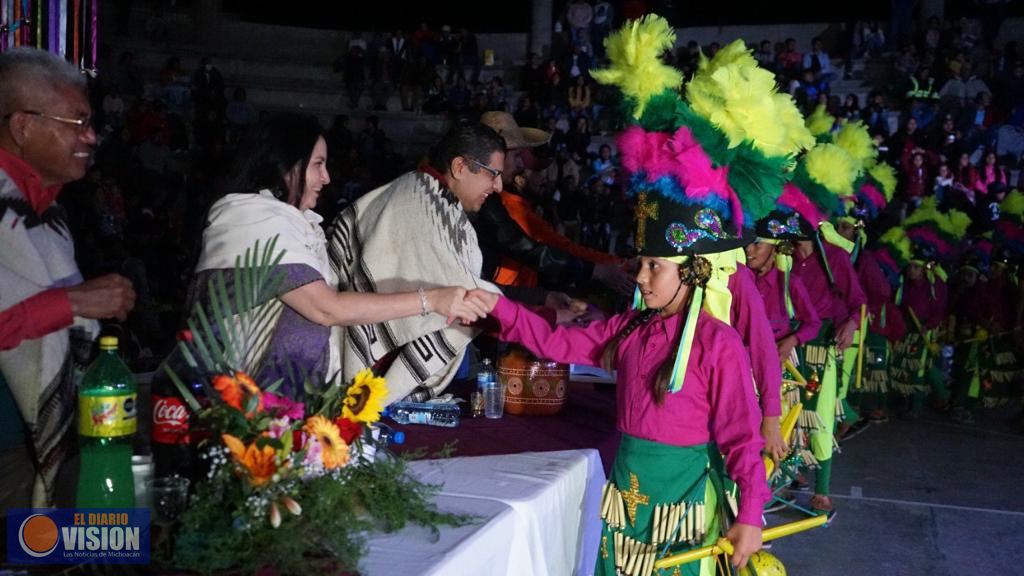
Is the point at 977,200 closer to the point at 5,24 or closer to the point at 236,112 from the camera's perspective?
the point at 236,112

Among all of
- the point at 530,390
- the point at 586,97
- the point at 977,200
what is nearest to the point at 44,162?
the point at 530,390

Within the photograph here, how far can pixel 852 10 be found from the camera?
19.9m

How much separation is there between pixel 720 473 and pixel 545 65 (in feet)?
47.0

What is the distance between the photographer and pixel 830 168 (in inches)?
223

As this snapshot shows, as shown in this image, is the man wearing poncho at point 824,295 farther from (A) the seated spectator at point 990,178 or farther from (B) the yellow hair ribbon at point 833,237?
(A) the seated spectator at point 990,178

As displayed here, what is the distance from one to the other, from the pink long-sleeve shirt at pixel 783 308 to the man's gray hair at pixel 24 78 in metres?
3.73

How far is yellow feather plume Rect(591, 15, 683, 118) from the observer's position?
10.8ft

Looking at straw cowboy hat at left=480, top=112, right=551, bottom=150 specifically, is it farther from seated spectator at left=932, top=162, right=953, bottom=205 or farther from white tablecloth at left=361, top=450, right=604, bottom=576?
seated spectator at left=932, top=162, right=953, bottom=205

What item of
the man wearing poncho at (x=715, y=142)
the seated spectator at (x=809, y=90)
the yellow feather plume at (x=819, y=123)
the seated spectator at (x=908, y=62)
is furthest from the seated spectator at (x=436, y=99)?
the man wearing poncho at (x=715, y=142)

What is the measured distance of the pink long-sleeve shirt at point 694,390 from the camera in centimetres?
276

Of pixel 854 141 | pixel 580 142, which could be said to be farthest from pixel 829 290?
pixel 580 142

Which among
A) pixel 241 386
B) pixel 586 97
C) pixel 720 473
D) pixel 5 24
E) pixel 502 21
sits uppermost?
pixel 502 21

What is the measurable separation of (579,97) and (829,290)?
10.5 m

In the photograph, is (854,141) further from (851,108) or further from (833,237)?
(851,108)
